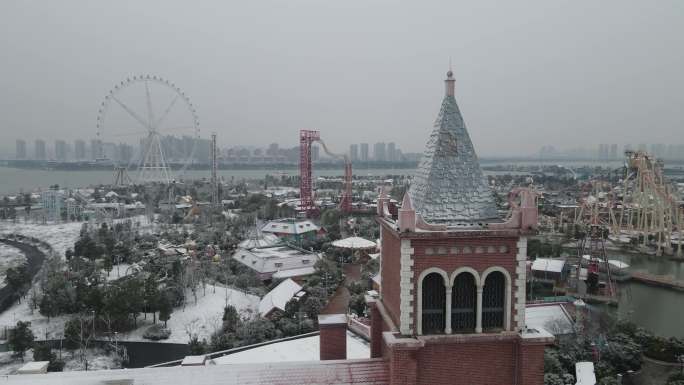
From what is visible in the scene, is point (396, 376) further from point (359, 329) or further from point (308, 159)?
point (308, 159)

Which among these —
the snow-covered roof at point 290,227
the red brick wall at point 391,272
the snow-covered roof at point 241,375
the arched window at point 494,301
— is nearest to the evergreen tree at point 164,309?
the snow-covered roof at point 241,375

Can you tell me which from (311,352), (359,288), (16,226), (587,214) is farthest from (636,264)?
(16,226)

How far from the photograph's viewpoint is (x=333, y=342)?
→ 11.0 m

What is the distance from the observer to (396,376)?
8.64 metres

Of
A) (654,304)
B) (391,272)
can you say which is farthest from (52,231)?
(654,304)

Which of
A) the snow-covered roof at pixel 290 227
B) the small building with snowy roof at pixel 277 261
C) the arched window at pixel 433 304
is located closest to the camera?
the arched window at pixel 433 304

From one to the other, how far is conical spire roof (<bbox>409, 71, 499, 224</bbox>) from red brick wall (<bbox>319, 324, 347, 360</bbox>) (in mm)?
3721

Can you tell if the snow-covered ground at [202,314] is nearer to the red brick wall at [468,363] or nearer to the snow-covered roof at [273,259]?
the snow-covered roof at [273,259]

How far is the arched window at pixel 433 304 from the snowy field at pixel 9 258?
148 ft

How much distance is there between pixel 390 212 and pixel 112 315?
2151cm

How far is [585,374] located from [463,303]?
13.7 meters

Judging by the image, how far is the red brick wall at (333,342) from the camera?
10992 millimetres

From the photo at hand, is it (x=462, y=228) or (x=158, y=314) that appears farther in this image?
(x=158, y=314)

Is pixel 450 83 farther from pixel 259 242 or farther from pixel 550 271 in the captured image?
pixel 259 242
